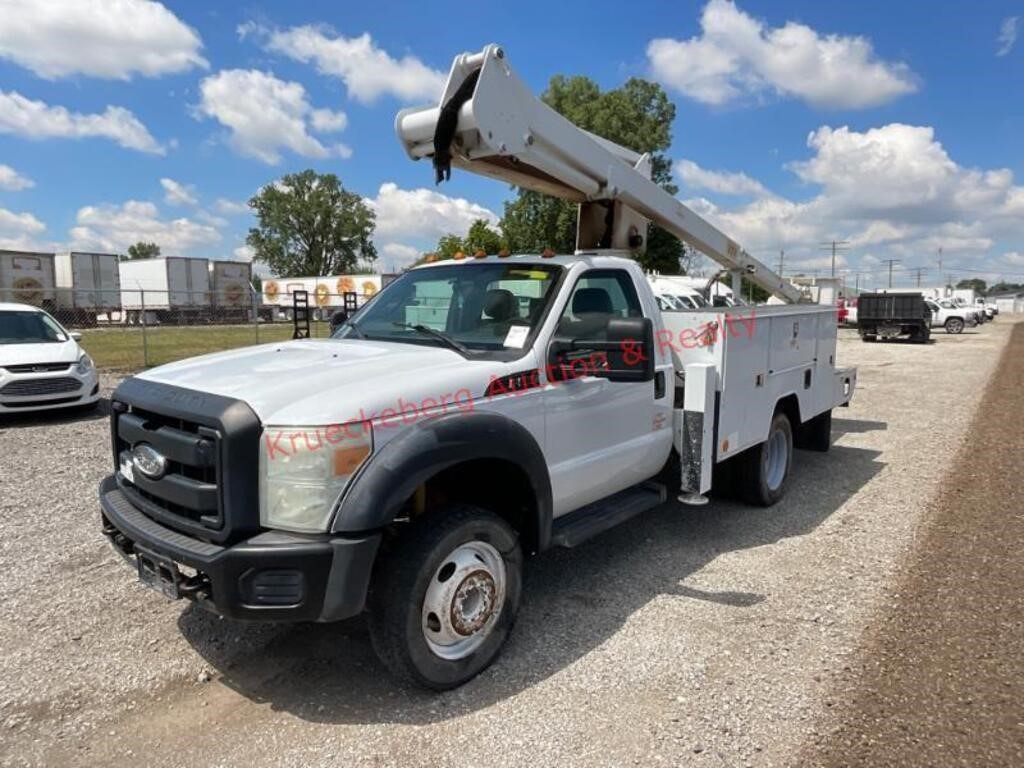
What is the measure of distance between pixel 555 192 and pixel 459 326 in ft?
6.93

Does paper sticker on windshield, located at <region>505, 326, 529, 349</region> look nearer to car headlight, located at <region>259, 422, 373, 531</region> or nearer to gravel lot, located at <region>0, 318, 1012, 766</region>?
car headlight, located at <region>259, 422, 373, 531</region>

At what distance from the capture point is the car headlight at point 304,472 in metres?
2.67

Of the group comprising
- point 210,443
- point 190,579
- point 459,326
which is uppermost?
point 459,326

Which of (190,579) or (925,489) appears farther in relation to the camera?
(925,489)

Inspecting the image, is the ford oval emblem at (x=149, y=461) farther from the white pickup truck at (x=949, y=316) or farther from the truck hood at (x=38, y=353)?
the white pickup truck at (x=949, y=316)

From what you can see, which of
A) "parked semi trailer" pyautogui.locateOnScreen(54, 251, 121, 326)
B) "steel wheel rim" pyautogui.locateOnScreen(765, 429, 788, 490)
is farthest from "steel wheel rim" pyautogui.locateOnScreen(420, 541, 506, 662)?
"parked semi trailer" pyautogui.locateOnScreen(54, 251, 121, 326)

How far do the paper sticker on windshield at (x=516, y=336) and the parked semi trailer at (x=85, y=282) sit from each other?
3448 centimetres

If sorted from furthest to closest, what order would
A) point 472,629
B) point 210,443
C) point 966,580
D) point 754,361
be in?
point 754,361 < point 966,580 < point 472,629 < point 210,443

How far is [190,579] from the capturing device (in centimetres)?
285

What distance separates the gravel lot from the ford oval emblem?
40.4 inches

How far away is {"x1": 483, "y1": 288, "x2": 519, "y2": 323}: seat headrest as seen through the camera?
387 centimetres

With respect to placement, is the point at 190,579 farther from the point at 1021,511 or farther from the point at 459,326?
the point at 1021,511

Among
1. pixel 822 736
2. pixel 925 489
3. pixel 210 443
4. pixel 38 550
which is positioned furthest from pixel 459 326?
pixel 925 489

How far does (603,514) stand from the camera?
13.5 ft
